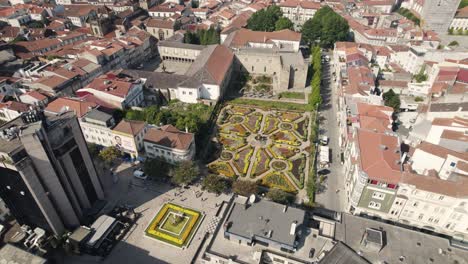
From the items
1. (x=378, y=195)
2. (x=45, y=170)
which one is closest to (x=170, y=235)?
(x=45, y=170)

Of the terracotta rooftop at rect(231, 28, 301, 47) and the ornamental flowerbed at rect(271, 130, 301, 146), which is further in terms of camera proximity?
the terracotta rooftop at rect(231, 28, 301, 47)

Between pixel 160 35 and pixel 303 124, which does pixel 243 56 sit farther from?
pixel 160 35

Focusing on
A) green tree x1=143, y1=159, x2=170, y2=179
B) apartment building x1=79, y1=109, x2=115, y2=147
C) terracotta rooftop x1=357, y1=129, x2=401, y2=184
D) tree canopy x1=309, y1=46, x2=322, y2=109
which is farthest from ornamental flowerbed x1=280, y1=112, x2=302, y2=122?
apartment building x1=79, y1=109, x2=115, y2=147

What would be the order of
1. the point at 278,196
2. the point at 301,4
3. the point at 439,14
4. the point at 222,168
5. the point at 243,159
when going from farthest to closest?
1. the point at 301,4
2. the point at 439,14
3. the point at 243,159
4. the point at 222,168
5. the point at 278,196

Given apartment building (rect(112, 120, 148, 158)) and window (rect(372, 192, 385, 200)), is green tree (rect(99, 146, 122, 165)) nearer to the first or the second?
apartment building (rect(112, 120, 148, 158))

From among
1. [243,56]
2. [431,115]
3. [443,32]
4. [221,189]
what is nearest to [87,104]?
[221,189]

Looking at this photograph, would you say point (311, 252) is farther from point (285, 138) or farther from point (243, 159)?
point (285, 138)
